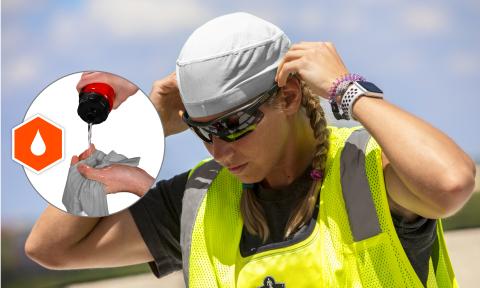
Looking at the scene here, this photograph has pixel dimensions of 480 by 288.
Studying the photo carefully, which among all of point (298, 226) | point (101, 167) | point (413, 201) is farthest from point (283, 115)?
point (101, 167)

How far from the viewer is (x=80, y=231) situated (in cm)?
345

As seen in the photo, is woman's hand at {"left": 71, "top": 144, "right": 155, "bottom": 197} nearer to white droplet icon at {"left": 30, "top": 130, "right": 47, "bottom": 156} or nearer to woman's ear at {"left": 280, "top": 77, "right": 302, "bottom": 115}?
white droplet icon at {"left": 30, "top": 130, "right": 47, "bottom": 156}

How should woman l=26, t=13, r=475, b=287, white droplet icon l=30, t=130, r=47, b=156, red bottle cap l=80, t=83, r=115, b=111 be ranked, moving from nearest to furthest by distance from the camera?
1. woman l=26, t=13, r=475, b=287
2. red bottle cap l=80, t=83, r=115, b=111
3. white droplet icon l=30, t=130, r=47, b=156

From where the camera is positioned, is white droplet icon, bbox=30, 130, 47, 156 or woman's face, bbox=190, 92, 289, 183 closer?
woman's face, bbox=190, 92, 289, 183

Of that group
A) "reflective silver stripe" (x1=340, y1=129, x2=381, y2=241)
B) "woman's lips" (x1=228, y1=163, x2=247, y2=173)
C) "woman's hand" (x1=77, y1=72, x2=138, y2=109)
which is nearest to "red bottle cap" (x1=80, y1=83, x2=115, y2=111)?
"woman's hand" (x1=77, y1=72, x2=138, y2=109)

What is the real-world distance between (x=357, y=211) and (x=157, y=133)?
1.01 metres

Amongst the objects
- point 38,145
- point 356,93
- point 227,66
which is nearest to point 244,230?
point 227,66

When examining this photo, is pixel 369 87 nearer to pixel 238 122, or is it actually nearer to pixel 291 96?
pixel 291 96

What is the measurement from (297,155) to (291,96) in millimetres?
242

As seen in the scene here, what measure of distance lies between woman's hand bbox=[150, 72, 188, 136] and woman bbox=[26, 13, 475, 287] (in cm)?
26

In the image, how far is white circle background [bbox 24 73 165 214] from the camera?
3.27m

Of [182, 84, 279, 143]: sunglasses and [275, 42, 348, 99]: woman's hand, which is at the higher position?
[275, 42, 348, 99]: woman's hand

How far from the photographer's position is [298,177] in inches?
121

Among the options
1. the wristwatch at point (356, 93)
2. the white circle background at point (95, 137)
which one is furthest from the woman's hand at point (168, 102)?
the wristwatch at point (356, 93)
